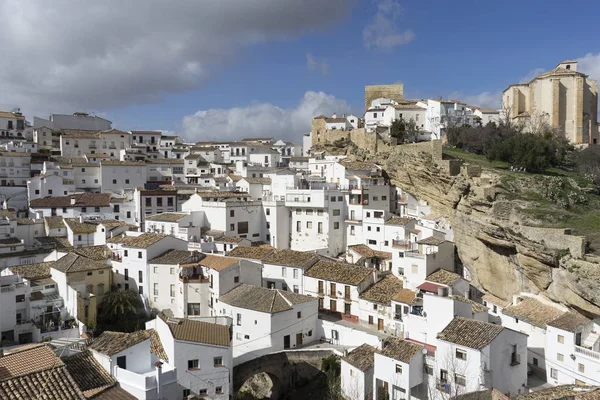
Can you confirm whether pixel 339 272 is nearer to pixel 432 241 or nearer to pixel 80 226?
pixel 432 241

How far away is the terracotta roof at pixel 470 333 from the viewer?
21.6m

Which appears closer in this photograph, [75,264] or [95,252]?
[75,264]

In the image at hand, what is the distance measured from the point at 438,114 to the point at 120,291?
41.7m

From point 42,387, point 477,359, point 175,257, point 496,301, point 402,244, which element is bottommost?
point 477,359

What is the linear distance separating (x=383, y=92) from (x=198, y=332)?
194ft

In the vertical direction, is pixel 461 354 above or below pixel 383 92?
below

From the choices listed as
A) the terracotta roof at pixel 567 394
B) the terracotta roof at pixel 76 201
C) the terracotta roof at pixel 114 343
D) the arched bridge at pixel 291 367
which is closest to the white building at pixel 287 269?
the arched bridge at pixel 291 367

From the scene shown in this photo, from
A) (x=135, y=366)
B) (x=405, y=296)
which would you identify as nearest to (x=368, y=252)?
(x=405, y=296)

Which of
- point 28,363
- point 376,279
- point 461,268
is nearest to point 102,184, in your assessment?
point 376,279

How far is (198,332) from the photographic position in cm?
2302

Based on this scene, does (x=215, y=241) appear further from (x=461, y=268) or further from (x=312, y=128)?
(x=312, y=128)

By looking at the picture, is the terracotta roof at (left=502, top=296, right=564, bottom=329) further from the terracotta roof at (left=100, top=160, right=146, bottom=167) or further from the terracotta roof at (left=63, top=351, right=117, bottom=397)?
the terracotta roof at (left=100, top=160, right=146, bottom=167)

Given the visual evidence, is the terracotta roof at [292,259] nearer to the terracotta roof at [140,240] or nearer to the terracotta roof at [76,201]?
the terracotta roof at [140,240]

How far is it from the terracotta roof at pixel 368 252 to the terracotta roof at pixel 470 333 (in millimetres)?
12577
